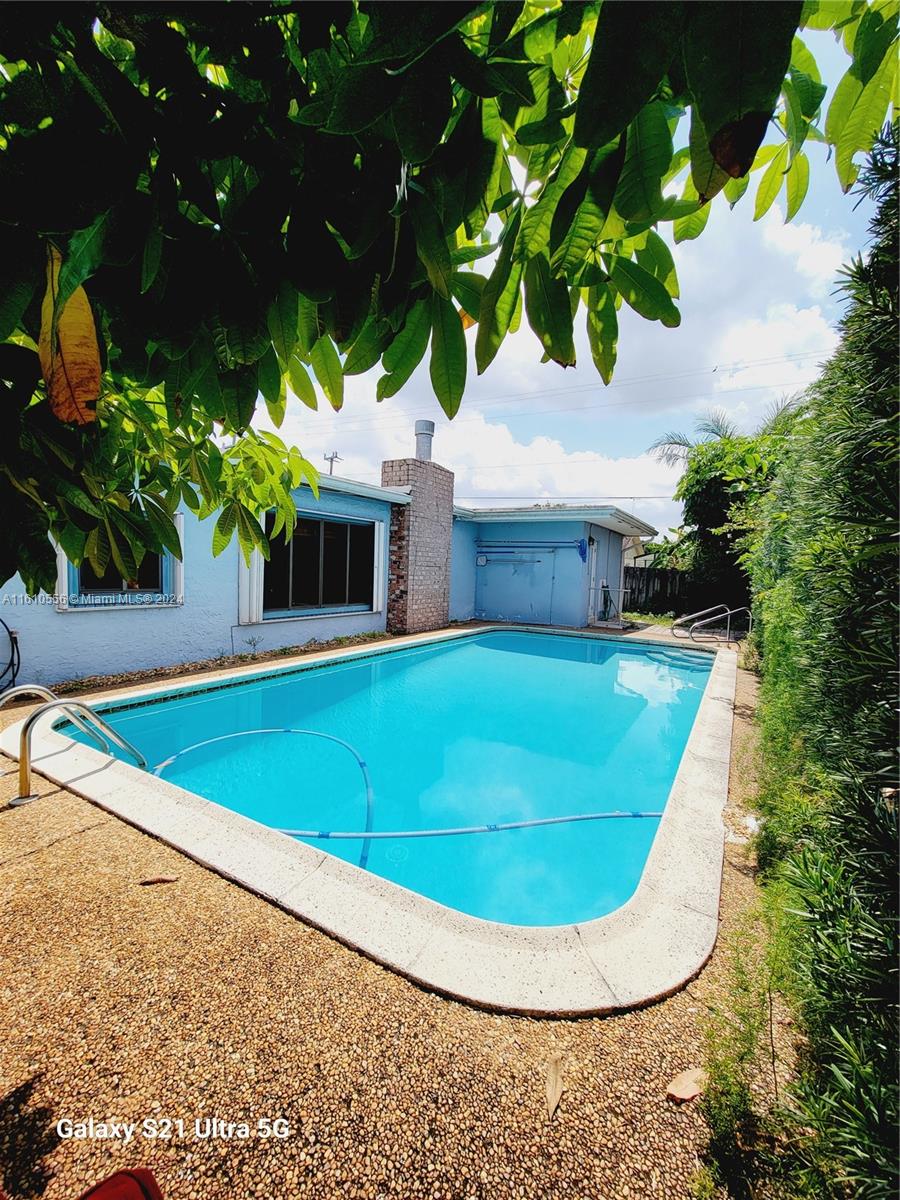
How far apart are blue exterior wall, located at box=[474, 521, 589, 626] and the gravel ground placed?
13170 mm

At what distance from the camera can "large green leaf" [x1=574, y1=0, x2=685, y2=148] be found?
0.48 metres

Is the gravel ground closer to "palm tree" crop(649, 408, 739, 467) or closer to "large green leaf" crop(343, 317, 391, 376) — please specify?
"large green leaf" crop(343, 317, 391, 376)

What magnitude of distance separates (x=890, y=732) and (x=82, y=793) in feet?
13.9

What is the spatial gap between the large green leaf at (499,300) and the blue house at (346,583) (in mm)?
2343

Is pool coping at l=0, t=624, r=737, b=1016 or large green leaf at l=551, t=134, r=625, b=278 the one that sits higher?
large green leaf at l=551, t=134, r=625, b=278

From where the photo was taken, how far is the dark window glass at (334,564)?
33.8 feet

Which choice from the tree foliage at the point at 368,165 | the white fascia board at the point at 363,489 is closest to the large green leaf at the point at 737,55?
the tree foliage at the point at 368,165

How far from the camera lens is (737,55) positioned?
1.47ft

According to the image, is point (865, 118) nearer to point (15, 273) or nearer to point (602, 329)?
point (602, 329)

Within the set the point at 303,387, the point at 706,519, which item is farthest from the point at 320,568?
the point at 706,519

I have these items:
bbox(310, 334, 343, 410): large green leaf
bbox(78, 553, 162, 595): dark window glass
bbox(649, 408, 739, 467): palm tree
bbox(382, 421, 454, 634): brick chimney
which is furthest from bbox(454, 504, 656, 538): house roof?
bbox(310, 334, 343, 410): large green leaf

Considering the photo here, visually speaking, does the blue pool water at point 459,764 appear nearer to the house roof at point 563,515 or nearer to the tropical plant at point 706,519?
the house roof at point 563,515

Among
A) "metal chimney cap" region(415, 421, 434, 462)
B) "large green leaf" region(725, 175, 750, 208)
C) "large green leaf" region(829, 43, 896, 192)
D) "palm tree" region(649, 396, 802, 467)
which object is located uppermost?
"palm tree" region(649, 396, 802, 467)

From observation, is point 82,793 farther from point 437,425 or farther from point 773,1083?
point 437,425
